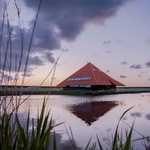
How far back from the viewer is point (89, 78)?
47.3 m

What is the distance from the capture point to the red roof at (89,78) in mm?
46716

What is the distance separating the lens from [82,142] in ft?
19.0

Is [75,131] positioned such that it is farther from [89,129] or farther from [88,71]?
[88,71]

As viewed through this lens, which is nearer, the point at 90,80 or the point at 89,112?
the point at 89,112

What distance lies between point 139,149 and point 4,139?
4.19 metres

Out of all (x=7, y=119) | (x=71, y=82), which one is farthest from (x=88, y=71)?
(x=7, y=119)

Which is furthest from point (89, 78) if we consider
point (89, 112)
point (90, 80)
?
point (89, 112)

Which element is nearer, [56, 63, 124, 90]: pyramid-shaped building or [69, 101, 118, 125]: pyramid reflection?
[69, 101, 118, 125]: pyramid reflection

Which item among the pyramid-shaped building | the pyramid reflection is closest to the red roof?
the pyramid-shaped building

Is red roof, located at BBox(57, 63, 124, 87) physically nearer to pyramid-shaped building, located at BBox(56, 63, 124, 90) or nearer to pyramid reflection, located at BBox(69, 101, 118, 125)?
pyramid-shaped building, located at BBox(56, 63, 124, 90)

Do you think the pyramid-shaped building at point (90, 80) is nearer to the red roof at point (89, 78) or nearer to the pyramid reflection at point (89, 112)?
the red roof at point (89, 78)

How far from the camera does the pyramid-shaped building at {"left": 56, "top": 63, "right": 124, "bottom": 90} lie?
46.7 m

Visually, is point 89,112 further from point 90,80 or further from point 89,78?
point 89,78

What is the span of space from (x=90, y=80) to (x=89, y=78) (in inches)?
26.4
